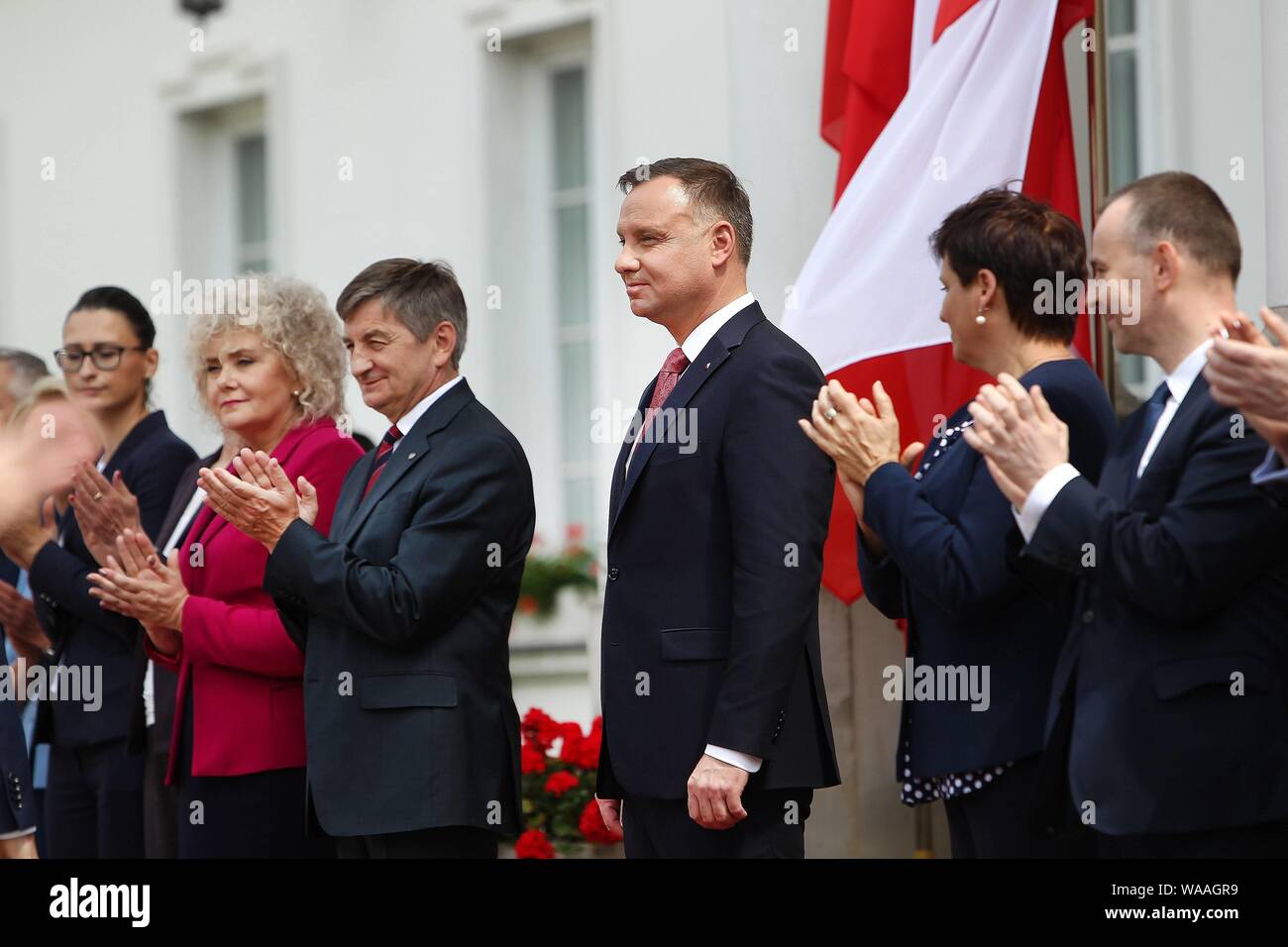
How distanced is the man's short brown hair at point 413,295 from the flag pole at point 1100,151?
1.78 m

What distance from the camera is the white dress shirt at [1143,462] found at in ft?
9.82

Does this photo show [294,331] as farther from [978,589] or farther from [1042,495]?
[1042,495]

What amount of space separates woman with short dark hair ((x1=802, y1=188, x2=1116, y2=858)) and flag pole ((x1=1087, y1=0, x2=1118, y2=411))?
128cm

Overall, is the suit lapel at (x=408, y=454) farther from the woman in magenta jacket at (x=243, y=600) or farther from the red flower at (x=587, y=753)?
the red flower at (x=587, y=753)

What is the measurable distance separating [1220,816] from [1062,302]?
3.53ft

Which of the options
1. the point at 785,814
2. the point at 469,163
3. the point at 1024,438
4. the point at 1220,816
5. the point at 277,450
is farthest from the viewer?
the point at 469,163

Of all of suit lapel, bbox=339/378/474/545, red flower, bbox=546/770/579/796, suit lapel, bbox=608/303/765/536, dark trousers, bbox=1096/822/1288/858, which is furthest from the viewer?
red flower, bbox=546/770/579/796

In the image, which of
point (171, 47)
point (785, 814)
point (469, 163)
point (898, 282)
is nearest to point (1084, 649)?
point (785, 814)

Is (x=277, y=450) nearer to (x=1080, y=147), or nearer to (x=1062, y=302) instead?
(x=1062, y=302)

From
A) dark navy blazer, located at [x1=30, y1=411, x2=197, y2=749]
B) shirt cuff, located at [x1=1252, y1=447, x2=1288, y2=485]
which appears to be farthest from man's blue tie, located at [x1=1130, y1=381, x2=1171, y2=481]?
dark navy blazer, located at [x1=30, y1=411, x2=197, y2=749]

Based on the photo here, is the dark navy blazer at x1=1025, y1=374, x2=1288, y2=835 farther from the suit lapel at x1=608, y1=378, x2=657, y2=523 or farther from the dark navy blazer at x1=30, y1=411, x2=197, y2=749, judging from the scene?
the dark navy blazer at x1=30, y1=411, x2=197, y2=749

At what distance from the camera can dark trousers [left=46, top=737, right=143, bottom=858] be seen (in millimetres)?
4465

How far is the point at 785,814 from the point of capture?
3.23 metres

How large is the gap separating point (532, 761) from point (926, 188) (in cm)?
201
